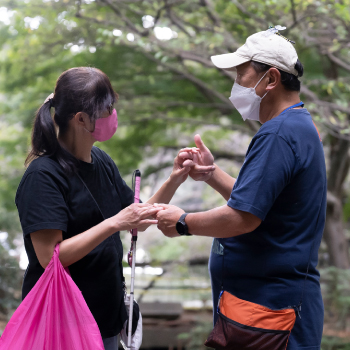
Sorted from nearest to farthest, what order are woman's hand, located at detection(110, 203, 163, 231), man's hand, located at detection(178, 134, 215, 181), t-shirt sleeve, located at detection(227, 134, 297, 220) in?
t-shirt sleeve, located at detection(227, 134, 297, 220), woman's hand, located at detection(110, 203, 163, 231), man's hand, located at detection(178, 134, 215, 181)

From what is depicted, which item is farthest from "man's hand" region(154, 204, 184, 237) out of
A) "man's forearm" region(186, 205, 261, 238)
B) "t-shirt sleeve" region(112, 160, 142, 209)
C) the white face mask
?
the white face mask

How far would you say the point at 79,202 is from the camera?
1.93 m

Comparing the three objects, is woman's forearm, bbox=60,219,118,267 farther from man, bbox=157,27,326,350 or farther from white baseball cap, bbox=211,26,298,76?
white baseball cap, bbox=211,26,298,76

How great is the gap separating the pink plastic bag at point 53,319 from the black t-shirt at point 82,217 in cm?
14

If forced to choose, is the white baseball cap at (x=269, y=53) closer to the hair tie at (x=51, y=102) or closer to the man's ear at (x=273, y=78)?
the man's ear at (x=273, y=78)

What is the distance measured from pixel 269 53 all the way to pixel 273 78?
4.5 inches

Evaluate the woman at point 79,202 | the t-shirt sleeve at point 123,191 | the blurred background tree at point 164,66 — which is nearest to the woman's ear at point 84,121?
the woman at point 79,202

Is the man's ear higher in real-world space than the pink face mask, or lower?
higher

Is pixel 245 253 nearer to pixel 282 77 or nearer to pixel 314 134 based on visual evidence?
pixel 314 134

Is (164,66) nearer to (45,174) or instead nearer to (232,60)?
(232,60)

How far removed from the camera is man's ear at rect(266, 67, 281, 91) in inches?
76.3

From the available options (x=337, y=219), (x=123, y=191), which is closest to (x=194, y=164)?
(x=123, y=191)

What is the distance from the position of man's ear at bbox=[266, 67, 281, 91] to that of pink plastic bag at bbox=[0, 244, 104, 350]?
1.19 meters

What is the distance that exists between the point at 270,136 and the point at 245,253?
550mm
